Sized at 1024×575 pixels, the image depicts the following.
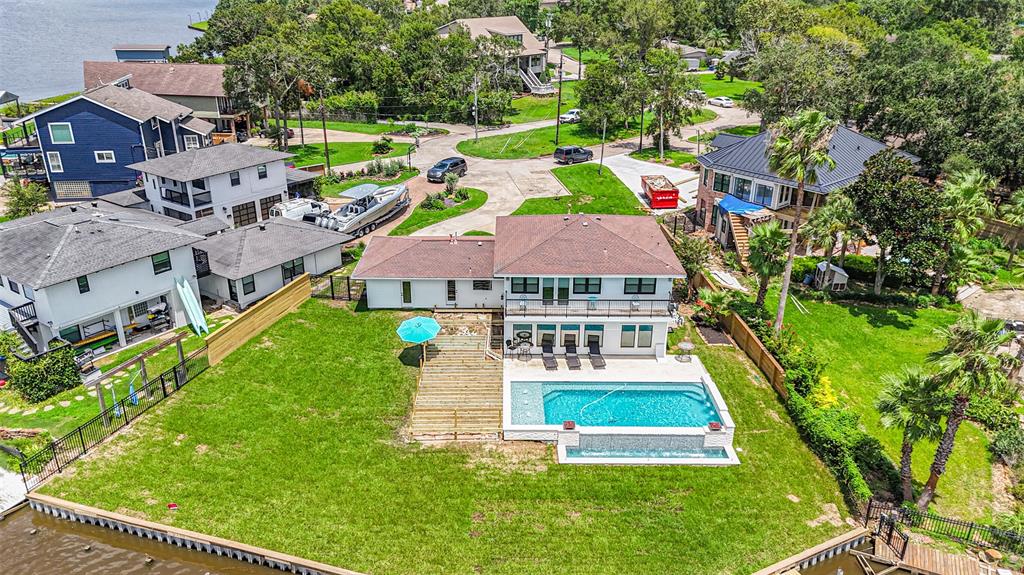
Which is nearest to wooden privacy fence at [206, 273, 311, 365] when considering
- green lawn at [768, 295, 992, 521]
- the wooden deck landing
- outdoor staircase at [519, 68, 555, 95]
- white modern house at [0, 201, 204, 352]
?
white modern house at [0, 201, 204, 352]

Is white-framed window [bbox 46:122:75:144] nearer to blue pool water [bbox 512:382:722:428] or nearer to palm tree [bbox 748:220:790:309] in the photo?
blue pool water [bbox 512:382:722:428]

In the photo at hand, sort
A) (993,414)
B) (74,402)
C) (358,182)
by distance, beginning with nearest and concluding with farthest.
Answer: (993,414), (74,402), (358,182)

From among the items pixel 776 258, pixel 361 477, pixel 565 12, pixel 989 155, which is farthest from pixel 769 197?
pixel 565 12

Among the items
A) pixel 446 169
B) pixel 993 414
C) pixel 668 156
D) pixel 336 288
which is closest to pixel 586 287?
pixel 336 288

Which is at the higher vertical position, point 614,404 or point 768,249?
point 768,249

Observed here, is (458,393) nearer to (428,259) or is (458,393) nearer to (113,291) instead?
(428,259)

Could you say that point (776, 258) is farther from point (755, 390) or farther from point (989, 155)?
point (989, 155)
